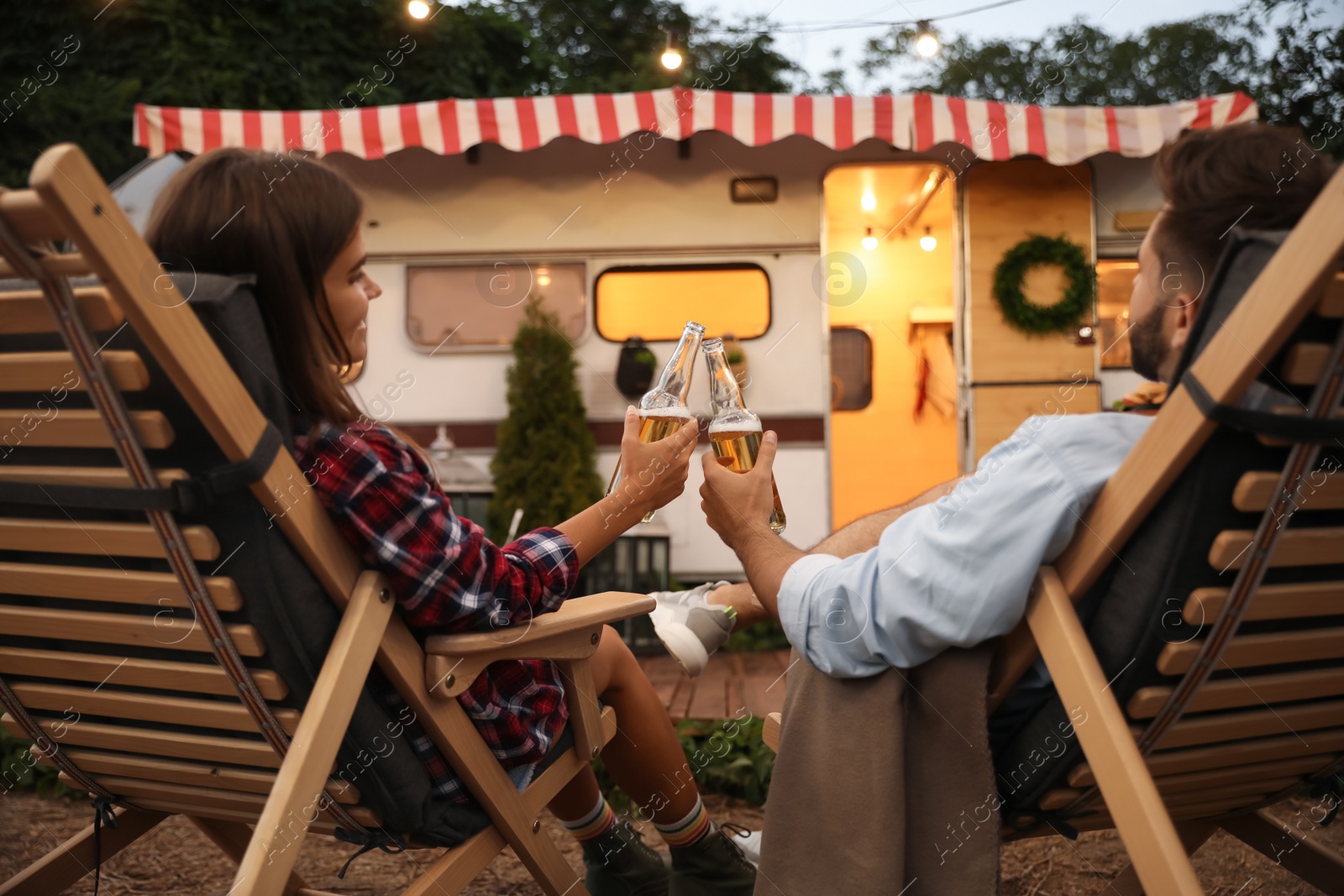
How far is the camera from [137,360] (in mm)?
1182

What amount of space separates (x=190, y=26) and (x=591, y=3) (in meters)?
7.48

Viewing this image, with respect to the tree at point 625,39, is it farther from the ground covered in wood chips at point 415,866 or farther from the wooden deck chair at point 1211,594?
the wooden deck chair at point 1211,594

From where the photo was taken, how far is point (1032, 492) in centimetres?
138

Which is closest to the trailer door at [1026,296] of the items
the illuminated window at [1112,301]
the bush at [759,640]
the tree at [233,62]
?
the illuminated window at [1112,301]

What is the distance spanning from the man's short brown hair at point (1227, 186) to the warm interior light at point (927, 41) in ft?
18.1

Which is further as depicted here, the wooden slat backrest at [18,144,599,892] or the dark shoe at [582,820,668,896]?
the dark shoe at [582,820,668,896]

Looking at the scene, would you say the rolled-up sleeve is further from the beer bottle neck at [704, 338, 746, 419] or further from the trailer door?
the trailer door

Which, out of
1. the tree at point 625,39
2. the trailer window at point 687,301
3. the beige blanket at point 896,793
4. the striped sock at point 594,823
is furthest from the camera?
the tree at point 625,39

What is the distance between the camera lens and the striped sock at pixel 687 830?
2.09 m

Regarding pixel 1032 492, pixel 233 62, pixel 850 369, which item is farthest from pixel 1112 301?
pixel 233 62

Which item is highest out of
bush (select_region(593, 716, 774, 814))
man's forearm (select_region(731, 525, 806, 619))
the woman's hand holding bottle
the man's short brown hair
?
the man's short brown hair

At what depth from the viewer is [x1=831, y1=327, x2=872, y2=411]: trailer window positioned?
8195 mm

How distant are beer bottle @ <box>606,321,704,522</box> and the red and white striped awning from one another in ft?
10.7

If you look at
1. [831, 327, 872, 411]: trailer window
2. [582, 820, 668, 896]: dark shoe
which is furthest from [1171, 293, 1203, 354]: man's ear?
[831, 327, 872, 411]: trailer window
